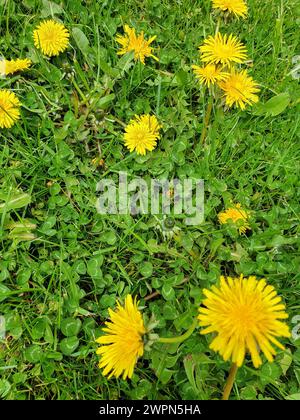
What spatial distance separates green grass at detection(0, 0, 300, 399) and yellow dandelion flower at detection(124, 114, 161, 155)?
0.06 m

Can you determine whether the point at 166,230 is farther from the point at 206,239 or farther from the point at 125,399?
the point at 125,399

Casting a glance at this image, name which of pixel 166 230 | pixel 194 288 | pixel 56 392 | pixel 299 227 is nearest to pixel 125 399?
pixel 56 392

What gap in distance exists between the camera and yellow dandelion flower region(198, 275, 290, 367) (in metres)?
1.23

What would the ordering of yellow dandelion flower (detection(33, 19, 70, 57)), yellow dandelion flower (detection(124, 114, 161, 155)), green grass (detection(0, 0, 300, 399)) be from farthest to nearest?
yellow dandelion flower (detection(33, 19, 70, 57)) < yellow dandelion flower (detection(124, 114, 161, 155)) < green grass (detection(0, 0, 300, 399))

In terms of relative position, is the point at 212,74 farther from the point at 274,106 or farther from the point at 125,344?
the point at 125,344

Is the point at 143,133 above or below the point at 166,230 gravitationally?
above

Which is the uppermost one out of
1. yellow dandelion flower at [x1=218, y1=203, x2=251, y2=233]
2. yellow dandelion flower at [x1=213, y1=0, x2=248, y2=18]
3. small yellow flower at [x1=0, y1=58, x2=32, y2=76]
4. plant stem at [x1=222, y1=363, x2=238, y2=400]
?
yellow dandelion flower at [x1=213, y1=0, x2=248, y2=18]

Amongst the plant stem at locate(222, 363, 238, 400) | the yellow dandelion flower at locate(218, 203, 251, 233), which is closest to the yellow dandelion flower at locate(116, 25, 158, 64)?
the yellow dandelion flower at locate(218, 203, 251, 233)

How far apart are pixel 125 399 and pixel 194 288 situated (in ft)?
1.58

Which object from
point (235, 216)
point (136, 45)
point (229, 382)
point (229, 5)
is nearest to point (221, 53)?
point (229, 5)

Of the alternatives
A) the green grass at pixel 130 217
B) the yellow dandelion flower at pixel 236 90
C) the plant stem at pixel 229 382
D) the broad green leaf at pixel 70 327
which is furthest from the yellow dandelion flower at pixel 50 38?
the plant stem at pixel 229 382

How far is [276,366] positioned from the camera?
162cm

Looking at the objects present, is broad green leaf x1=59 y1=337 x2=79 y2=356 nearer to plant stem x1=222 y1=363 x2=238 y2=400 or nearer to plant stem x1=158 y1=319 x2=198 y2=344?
plant stem x1=158 y1=319 x2=198 y2=344

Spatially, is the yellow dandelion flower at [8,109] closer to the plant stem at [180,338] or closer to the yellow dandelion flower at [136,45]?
the yellow dandelion flower at [136,45]
